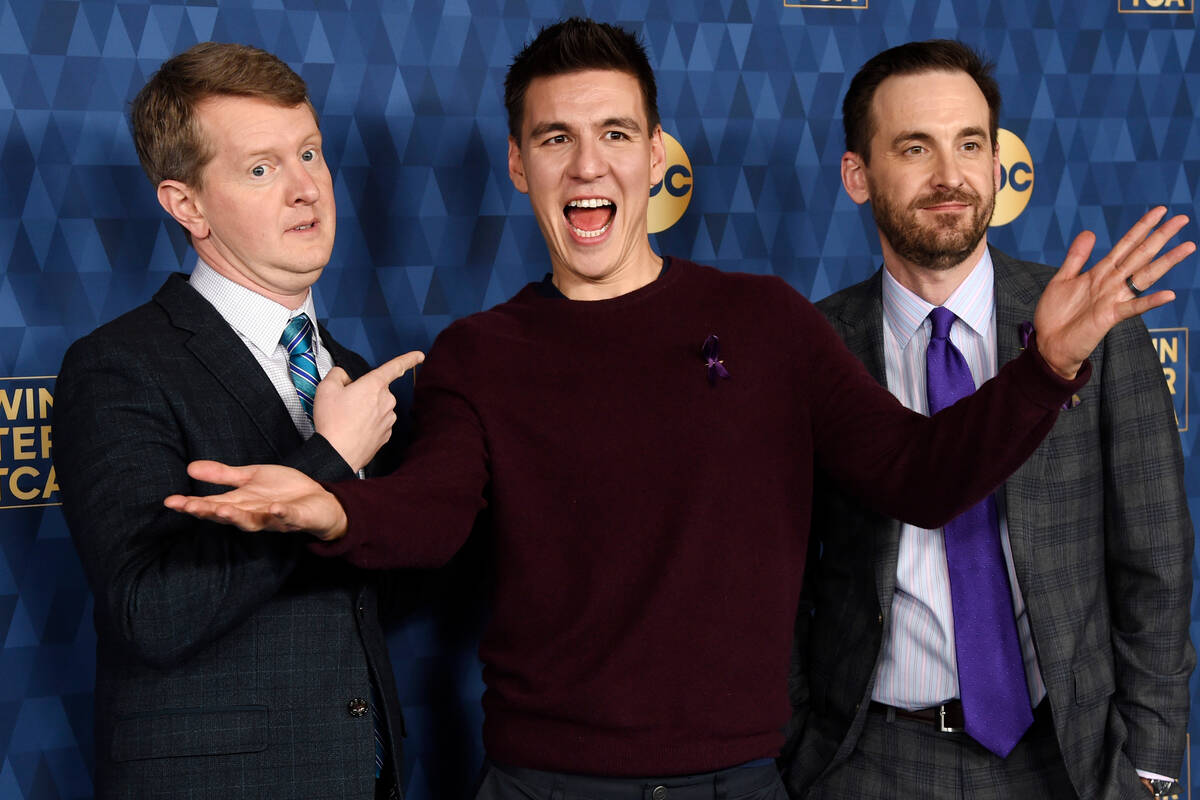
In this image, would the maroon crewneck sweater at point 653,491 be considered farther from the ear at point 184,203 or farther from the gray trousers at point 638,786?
the ear at point 184,203

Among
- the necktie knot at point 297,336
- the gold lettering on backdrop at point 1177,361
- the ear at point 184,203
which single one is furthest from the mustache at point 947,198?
the ear at point 184,203

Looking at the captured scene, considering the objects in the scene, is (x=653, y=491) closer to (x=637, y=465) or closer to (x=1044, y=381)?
(x=637, y=465)

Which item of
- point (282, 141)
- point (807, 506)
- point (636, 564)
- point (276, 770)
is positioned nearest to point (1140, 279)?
point (807, 506)

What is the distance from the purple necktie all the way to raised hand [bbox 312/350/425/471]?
31.6 inches

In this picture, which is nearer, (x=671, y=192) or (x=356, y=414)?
(x=356, y=414)

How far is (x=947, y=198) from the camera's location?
1771 mm

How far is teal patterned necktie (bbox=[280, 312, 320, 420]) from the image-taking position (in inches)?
64.9

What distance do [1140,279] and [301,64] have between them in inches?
55.4

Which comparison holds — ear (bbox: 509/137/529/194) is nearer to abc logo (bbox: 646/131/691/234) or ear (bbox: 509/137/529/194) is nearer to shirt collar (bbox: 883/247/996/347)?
abc logo (bbox: 646/131/691/234)

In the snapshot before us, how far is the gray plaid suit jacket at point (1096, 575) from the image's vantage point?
166 cm

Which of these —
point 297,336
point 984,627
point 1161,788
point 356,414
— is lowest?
point 1161,788

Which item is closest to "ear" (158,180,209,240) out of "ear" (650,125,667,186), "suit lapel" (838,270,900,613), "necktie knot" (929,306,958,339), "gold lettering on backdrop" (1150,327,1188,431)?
"ear" (650,125,667,186)

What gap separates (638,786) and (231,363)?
776mm

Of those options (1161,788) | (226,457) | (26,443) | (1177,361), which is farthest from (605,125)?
(1177,361)
